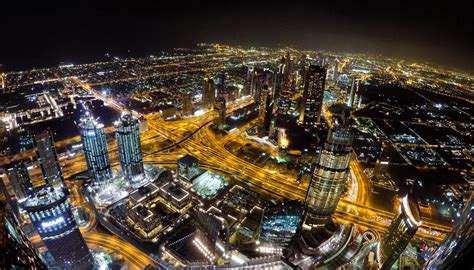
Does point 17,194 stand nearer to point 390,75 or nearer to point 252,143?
point 252,143

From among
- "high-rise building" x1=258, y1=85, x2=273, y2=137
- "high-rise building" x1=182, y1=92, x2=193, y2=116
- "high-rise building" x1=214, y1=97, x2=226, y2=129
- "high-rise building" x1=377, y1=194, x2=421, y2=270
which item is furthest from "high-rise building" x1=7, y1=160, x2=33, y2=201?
"high-rise building" x1=377, y1=194, x2=421, y2=270

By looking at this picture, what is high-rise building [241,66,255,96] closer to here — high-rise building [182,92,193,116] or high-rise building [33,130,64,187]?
high-rise building [182,92,193,116]

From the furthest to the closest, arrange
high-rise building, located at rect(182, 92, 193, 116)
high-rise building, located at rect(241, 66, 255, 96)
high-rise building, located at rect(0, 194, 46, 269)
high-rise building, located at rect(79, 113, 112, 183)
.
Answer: high-rise building, located at rect(241, 66, 255, 96)
high-rise building, located at rect(182, 92, 193, 116)
high-rise building, located at rect(79, 113, 112, 183)
high-rise building, located at rect(0, 194, 46, 269)

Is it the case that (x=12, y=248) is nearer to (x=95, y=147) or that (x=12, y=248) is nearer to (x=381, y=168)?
(x=95, y=147)

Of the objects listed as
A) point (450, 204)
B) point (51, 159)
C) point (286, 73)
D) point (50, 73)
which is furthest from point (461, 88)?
point (50, 73)

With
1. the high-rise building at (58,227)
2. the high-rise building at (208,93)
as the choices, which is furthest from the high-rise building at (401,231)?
the high-rise building at (208,93)

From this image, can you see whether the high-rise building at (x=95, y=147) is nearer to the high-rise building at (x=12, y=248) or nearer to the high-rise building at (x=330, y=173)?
the high-rise building at (x=330, y=173)
